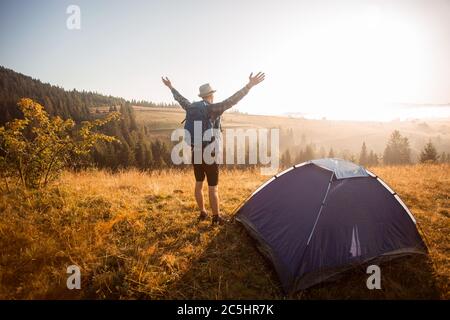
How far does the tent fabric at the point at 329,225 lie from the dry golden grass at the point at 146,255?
310 mm

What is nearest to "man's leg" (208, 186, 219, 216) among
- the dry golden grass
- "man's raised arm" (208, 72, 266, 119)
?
the dry golden grass

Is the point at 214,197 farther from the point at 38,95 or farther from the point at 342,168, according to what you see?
the point at 38,95

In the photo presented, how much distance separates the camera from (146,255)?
5352mm

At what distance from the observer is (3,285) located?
4.43 m

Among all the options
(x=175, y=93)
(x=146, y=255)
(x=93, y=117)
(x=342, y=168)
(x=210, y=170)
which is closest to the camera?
(x=146, y=255)

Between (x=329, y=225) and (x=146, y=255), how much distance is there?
3.47 meters

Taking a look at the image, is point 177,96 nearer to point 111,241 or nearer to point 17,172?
point 111,241

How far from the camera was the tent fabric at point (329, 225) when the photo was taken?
15.5 ft

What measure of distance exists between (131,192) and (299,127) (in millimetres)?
198012

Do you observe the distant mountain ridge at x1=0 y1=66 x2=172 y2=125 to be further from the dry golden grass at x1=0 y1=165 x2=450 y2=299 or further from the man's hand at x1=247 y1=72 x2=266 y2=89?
the man's hand at x1=247 y1=72 x2=266 y2=89

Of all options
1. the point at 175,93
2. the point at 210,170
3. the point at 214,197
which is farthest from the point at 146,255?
the point at 175,93

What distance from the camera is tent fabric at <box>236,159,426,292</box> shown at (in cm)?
473

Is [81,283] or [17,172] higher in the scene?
[17,172]
